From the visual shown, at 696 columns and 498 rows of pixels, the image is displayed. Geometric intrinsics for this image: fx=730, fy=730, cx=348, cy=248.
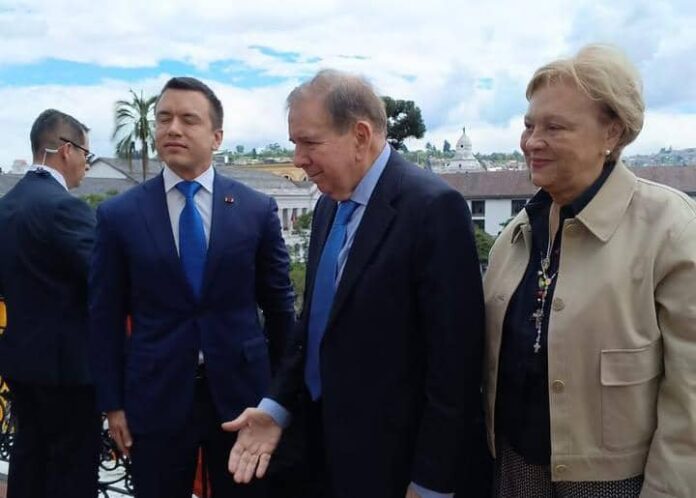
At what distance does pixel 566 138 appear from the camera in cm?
162

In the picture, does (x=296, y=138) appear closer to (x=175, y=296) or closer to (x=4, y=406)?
(x=175, y=296)

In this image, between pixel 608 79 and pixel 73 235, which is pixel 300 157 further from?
pixel 73 235

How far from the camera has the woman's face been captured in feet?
5.28

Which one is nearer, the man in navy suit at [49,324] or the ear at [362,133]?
the ear at [362,133]

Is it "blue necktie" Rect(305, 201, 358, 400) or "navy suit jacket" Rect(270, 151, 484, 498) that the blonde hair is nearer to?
"navy suit jacket" Rect(270, 151, 484, 498)

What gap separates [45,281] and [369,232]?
155cm

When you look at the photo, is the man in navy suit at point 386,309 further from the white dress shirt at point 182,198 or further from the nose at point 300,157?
the white dress shirt at point 182,198

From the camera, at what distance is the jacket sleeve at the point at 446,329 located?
1.66 metres

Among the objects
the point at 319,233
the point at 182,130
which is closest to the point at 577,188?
the point at 319,233

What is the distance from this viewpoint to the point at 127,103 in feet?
115

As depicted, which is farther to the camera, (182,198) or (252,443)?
(182,198)

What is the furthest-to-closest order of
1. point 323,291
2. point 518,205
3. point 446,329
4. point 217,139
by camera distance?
point 518,205 < point 217,139 < point 323,291 < point 446,329

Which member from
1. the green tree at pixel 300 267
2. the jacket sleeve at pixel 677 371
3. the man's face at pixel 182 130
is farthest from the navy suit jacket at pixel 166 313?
the jacket sleeve at pixel 677 371

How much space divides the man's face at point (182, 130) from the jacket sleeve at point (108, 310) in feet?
0.90
